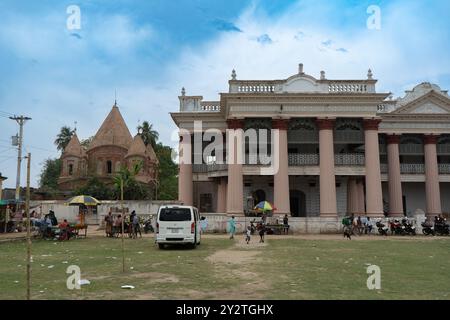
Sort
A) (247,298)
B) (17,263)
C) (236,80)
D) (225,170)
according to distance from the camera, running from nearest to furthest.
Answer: (247,298), (17,263), (236,80), (225,170)

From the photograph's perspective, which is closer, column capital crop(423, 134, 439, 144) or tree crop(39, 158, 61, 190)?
column capital crop(423, 134, 439, 144)

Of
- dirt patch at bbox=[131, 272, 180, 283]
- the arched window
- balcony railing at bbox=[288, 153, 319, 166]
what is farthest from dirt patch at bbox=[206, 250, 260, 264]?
the arched window

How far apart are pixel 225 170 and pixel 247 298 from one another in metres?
23.5

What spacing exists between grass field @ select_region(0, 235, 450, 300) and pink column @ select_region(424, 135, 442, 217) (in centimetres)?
1721

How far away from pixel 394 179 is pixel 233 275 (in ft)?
82.9

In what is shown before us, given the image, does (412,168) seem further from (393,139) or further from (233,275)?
(233,275)

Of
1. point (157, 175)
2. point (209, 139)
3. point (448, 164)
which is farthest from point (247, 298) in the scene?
point (157, 175)

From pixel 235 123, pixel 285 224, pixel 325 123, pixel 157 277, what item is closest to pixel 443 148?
pixel 325 123

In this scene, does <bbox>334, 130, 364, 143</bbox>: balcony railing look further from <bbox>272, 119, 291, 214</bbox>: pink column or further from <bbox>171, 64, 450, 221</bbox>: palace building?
<bbox>272, 119, 291, 214</bbox>: pink column

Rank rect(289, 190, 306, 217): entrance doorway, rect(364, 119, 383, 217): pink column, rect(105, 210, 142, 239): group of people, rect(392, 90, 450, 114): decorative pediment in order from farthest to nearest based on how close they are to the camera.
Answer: rect(289, 190, 306, 217): entrance doorway
rect(392, 90, 450, 114): decorative pediment
rect(364, 119, 383, 217): pink column
rect(105, 210, 142, 239): group of people

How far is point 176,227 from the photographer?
1764 cm

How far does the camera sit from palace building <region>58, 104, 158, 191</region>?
6075cm

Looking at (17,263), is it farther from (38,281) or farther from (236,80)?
(236,80)

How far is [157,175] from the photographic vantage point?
6412 cm
